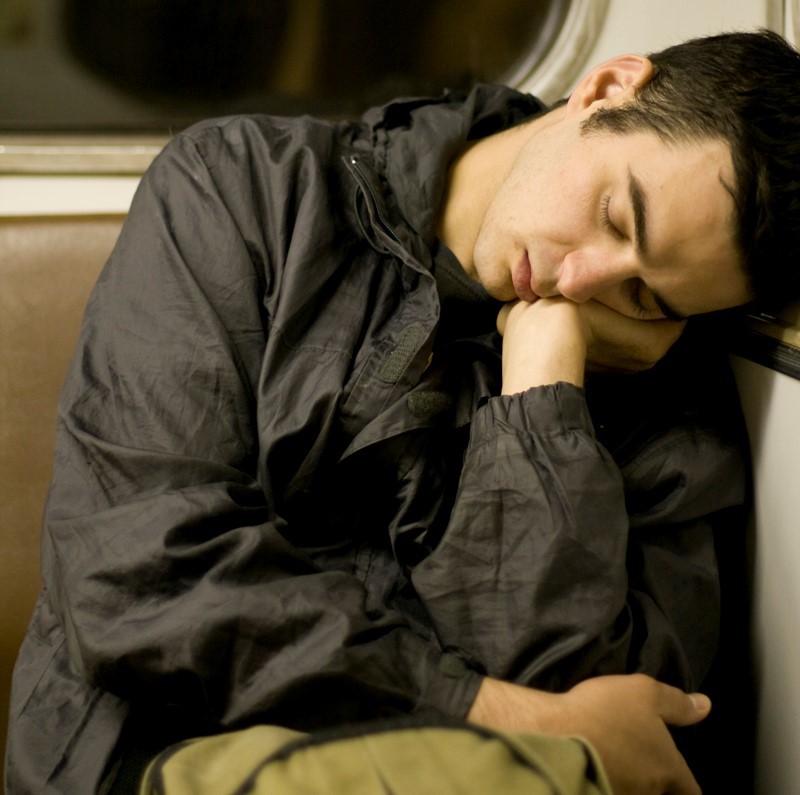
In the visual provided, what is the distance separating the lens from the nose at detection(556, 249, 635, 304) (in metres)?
0.84

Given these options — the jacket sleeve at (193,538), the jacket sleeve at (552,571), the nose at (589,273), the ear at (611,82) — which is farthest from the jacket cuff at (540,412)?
the ear at (611,82)

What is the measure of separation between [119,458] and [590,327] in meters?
0.55

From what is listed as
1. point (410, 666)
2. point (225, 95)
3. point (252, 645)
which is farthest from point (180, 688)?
point (225, 95)

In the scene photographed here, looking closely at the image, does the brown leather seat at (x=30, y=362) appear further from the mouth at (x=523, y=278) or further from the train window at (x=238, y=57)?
the mouth at (x=523, y=278)

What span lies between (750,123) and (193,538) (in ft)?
2.34

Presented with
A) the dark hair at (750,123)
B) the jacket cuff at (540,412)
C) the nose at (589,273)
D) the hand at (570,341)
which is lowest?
the jacket cuff at (540,412)

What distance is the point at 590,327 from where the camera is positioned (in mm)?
923

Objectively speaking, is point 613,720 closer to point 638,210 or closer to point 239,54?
point 638,210

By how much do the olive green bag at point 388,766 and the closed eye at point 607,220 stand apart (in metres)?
0.55

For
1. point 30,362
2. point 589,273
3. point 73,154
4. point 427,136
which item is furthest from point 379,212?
point 73,154

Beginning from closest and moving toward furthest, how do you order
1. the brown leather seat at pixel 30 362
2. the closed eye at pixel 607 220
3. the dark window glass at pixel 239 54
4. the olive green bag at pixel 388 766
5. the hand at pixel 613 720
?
the olive green bag at pixel 388 766
the hand at pixel 613 720
the closed eye at pixel 607 220
the brown leather seat at pixel 30 362
the dark window glass at pixel 239 54

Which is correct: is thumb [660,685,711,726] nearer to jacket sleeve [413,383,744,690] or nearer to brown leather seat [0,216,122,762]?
jacket sleeve [413,383,744,690]

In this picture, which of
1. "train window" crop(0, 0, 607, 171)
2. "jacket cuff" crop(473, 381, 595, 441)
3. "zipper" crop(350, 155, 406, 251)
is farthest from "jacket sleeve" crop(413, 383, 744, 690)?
"train window" crop(0, 0, 607, 171)

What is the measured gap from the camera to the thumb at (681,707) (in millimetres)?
778
